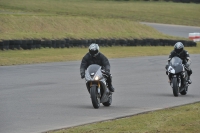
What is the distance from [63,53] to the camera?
27078 mm

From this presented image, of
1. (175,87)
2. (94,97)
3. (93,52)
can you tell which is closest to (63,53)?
(175,87)

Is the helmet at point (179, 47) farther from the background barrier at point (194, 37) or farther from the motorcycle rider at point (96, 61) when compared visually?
the background barrier at point (194, 37)

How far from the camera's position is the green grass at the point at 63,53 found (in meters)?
23.7

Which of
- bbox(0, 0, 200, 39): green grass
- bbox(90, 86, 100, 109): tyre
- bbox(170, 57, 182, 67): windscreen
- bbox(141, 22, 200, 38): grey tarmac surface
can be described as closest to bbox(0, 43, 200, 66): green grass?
bbox(0, 0, 200, 39): green grass

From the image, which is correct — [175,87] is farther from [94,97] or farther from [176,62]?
[94,97]

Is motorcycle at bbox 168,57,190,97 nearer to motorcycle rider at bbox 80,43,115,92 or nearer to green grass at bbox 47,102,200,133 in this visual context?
motorcycle rider at bbox 80,43,115,92

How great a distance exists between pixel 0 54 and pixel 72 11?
2769 cm

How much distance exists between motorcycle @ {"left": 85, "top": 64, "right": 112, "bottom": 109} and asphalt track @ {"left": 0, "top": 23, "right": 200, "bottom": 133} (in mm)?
187

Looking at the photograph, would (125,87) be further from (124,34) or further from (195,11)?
(195,11)

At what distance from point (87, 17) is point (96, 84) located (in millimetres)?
24915

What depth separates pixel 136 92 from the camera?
1458 centimetres

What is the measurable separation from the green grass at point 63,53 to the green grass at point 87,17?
3.19 ft

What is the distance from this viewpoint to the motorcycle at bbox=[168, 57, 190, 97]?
13.9m

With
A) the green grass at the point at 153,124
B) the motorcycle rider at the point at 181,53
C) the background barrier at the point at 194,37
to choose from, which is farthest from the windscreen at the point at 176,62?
the background barrier at the point at 194,37
